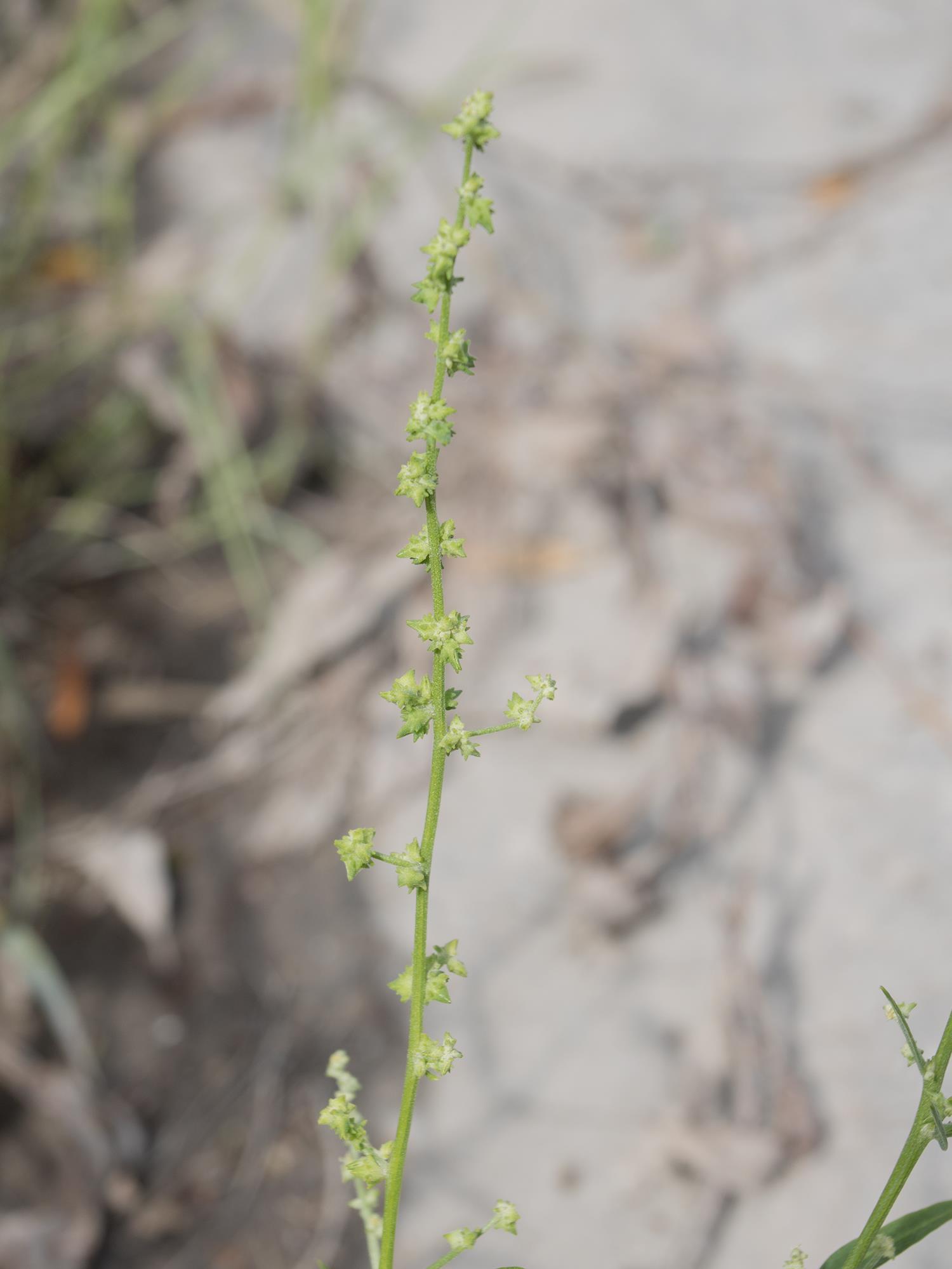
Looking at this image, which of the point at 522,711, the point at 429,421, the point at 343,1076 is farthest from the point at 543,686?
the point at 343,1076

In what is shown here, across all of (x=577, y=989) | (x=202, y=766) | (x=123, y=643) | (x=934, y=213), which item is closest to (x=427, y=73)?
(x=934, y=213)

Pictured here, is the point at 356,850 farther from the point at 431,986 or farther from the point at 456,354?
the point at 456,354

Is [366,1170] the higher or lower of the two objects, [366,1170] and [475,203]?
the lower

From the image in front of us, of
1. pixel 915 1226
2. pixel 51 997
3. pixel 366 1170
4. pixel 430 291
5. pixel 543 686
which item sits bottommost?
pixel 915 1226

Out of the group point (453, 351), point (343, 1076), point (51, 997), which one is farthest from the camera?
point (51, 997)

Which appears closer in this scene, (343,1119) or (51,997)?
(343,1119)

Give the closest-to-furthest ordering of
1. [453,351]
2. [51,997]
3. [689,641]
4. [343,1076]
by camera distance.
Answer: [453,351]
[343,1076]
[51,997]
[689,641]

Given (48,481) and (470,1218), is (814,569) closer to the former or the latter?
(470,1218)
